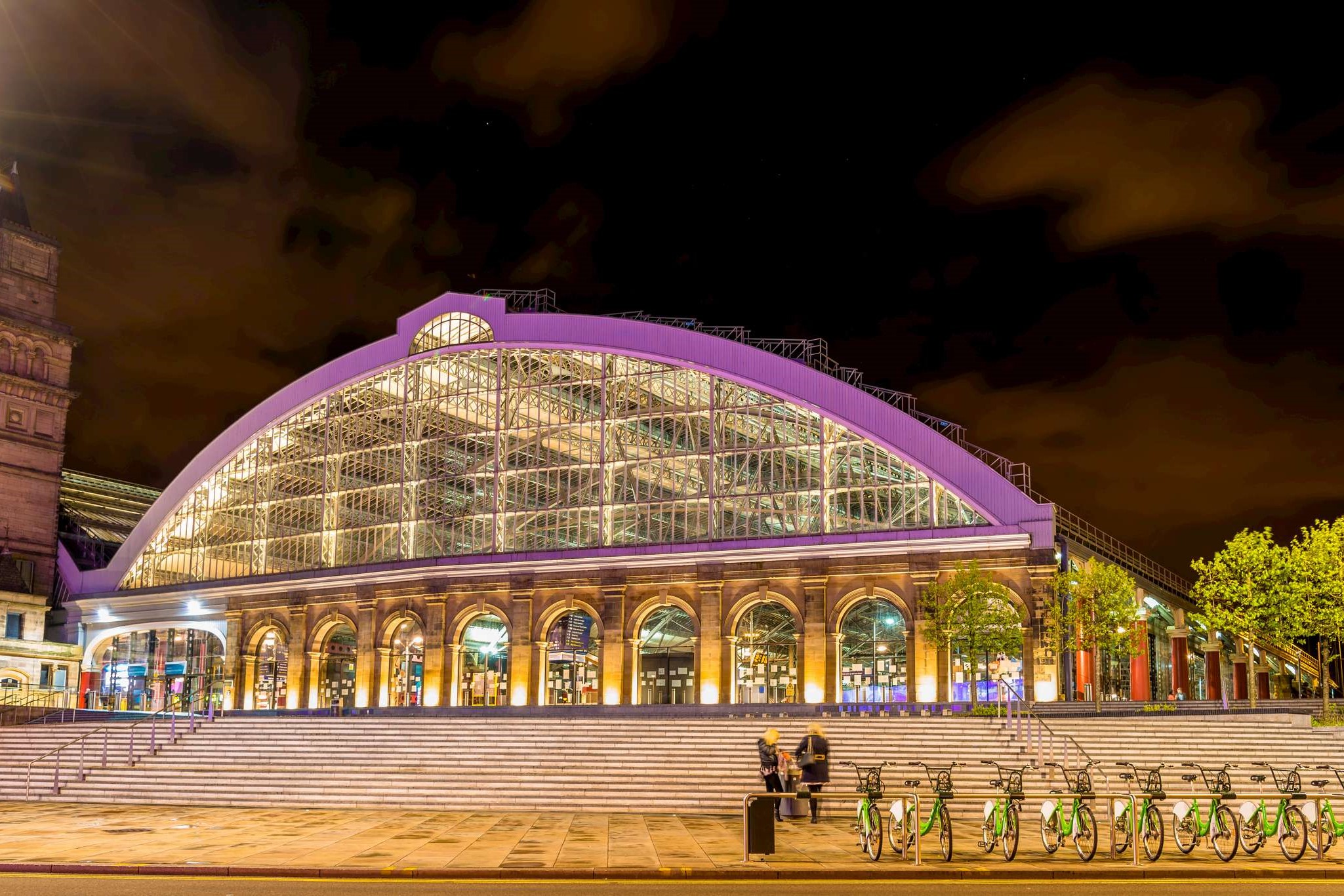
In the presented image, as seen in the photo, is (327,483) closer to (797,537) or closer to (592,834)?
(797,537)

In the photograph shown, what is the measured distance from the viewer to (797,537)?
58.2 metres

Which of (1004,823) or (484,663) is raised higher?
(484,663)

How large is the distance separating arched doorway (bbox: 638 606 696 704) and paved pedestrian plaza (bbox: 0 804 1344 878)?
1247 inches

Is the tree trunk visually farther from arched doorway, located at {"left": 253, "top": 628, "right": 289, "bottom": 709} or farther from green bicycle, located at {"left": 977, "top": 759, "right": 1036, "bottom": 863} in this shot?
arched doorway, located at {"left": 253, "top": 628, "right": 289, "bottom": 709}

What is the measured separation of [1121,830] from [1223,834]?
2.58 m

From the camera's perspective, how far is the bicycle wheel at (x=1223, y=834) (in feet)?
74.0

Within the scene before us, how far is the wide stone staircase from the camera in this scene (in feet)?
116

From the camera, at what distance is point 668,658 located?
214 ft

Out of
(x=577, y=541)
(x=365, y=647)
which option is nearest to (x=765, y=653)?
(x=577, y=541)

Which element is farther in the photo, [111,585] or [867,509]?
[111,585]

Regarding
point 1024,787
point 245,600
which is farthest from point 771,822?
point 245,600

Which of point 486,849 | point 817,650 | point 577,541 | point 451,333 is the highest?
point 451,333

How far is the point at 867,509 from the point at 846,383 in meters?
5.70

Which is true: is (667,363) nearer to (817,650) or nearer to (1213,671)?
(817,650)
